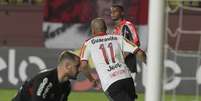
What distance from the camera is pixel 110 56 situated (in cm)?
863

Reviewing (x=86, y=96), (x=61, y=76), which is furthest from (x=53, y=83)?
(x=86, y=96)

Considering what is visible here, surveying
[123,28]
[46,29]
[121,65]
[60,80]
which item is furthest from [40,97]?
[46,29]

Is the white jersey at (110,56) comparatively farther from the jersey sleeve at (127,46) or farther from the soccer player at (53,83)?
the soccer player at (53,83)

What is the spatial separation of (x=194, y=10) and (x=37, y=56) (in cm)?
348

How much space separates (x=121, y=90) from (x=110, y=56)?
0.38 meters

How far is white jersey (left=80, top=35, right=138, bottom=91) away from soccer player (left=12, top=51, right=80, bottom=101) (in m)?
2.46

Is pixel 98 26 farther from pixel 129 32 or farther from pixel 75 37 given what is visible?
pixel 75 37

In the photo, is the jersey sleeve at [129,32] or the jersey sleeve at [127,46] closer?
the jersey sleeve at [127,46]

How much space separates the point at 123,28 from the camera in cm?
1045

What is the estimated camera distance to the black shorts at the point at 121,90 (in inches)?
336

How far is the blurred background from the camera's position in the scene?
46.3 ft

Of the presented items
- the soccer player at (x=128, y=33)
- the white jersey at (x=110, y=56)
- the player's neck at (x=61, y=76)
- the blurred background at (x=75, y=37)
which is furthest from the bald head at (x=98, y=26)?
the blurred background at (x=75, y=37)

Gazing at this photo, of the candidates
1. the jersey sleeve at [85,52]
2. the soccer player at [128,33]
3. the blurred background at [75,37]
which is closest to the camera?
the jersey sleeve at [85,52]

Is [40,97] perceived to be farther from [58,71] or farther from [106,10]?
[106,10]
